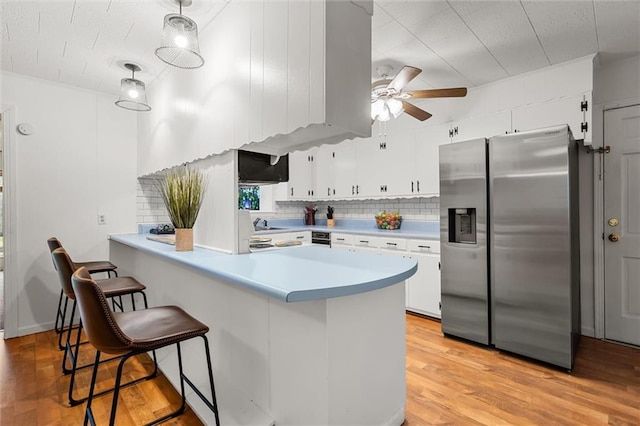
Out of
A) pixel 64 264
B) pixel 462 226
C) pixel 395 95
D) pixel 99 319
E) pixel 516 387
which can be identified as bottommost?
pixel 516 387

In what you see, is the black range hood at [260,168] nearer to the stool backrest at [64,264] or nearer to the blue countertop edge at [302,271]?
the blue countertop edge at [302,271]

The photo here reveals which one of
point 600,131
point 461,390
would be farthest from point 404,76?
point 461,390

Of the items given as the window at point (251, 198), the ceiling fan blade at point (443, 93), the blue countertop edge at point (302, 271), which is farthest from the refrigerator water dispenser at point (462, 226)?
the window at point (251, 198)

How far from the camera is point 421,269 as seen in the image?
3.50 meters

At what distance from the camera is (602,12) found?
2172 millimetres

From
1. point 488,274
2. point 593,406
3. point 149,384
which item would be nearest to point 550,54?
point 488,274

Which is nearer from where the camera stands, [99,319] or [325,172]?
[99,319]

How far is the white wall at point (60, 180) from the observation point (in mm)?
3096

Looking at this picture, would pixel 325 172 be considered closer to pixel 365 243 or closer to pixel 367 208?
pixel 367 208

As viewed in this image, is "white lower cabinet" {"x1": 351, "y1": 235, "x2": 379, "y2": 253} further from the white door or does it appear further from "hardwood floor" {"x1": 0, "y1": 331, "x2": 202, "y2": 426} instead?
"hardwood floor" {"x1": 0, "y1": 331, "x2": 202, "y2": 426}

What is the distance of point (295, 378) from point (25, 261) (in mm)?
3218

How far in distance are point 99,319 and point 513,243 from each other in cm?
277

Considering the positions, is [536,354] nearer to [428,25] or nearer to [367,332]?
[367,332]

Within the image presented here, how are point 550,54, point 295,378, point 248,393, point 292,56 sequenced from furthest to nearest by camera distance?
point 550,54 < point 248,393 < point 292,56 < point 295,378
